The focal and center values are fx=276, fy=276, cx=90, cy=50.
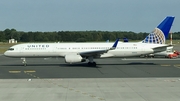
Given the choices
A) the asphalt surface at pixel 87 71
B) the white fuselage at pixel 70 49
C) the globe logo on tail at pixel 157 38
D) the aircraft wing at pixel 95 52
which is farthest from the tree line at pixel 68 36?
the asphalt surface at pixel 87 71

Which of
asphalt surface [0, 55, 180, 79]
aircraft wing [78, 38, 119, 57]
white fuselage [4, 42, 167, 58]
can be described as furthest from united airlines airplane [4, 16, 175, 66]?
asphalt surface [0, 55, 180, 79]

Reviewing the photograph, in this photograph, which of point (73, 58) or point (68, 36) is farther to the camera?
point (68, 36)

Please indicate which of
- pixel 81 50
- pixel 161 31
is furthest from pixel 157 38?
pixel 81 50

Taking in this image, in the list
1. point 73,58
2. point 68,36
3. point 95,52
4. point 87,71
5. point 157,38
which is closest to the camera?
point 87,71

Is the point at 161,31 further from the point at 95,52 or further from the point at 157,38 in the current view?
the point at 95,52

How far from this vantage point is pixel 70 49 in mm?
32844

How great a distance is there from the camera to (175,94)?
14.6 meters

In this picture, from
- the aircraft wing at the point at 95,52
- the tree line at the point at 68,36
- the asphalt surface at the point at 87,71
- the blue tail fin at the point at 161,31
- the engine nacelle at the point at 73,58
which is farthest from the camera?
the tree line at the point at 68,36

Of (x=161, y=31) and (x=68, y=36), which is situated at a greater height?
(x=68, y=36)

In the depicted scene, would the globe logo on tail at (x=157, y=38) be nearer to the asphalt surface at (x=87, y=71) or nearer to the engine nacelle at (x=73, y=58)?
the asphalt surface at (x=87, y=71)

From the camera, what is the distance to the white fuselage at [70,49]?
107ft

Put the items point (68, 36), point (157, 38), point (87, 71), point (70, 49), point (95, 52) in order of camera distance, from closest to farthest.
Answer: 1. point (87, 71)
2. point (95, 52)
3. point (70, 49)
4. point (157, 38)
5. point (68, 36)

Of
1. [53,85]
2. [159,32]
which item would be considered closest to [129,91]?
[53,85]

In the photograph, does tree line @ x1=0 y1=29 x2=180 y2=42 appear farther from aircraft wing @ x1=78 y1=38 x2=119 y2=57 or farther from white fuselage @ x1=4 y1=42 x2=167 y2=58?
aircraft wing @ x1=78 y1=38 x2=119 y2=57
